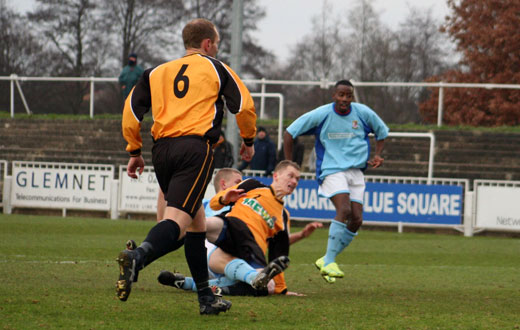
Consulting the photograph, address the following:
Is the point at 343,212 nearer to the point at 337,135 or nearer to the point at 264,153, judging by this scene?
the point at 337,135

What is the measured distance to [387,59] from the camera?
137ft

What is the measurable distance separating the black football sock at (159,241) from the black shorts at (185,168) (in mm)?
148

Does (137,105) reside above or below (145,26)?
below

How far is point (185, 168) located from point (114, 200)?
41.8ft

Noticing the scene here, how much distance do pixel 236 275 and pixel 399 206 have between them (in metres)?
10.2

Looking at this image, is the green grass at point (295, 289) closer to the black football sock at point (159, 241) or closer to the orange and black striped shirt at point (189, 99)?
the black football sock at point (159, 241)

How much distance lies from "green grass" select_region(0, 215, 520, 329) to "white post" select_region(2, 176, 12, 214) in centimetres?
509

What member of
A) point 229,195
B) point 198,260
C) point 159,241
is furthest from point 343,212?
point 159,241

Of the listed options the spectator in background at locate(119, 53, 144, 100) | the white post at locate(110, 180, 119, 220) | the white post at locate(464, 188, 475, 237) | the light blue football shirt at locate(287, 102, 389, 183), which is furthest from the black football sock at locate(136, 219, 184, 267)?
the spectator in background at locate(119, 53, 144, 100)

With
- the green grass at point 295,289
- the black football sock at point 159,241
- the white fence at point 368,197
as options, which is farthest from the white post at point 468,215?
the black football sock at point 159,241

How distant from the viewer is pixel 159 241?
5.25 m

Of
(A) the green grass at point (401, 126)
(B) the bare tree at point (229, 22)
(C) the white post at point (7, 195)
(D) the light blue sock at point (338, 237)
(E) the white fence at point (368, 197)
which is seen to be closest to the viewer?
(D) the light blue sock at point (338, 237)

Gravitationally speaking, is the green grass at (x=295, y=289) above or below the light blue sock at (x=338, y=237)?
below

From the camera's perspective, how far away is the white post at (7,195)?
1830 centimetres
